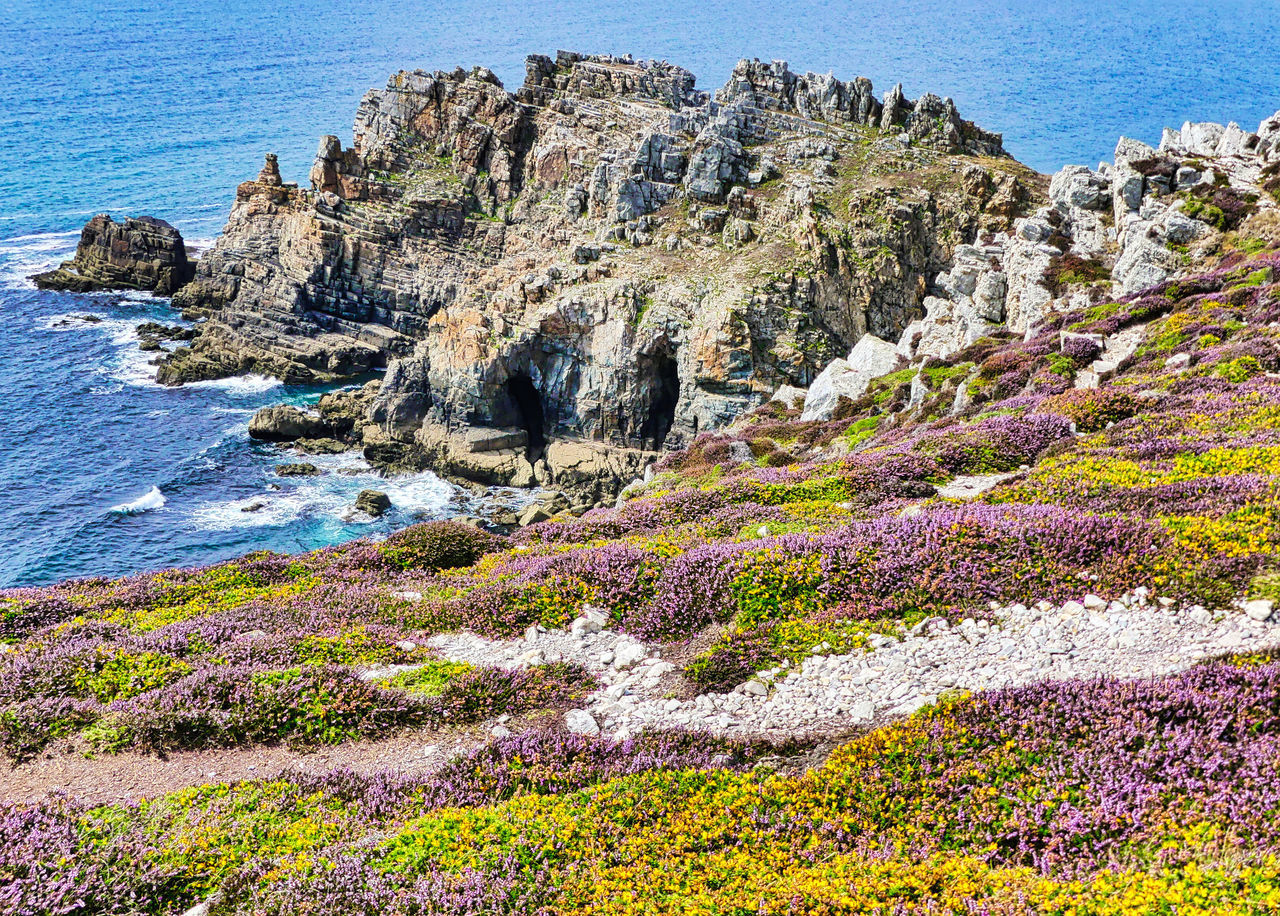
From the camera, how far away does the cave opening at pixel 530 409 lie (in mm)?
79375

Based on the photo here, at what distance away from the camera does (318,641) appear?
15109 mm

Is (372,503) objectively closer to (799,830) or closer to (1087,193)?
(1087,193)

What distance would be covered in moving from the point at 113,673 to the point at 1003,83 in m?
217

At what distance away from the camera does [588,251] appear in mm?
81062

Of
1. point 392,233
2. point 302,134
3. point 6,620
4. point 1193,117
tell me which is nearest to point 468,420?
point 392,233

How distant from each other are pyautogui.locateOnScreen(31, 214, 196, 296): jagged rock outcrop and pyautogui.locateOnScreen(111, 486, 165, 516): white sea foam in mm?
57363

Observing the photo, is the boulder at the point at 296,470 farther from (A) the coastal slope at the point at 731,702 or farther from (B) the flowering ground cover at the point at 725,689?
(A) the coastal slope at the point at 731,702

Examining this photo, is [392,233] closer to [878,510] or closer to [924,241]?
[924,241]

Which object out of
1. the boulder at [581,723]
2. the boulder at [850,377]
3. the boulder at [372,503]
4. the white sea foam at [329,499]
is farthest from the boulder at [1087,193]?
the boulder at [581,723]

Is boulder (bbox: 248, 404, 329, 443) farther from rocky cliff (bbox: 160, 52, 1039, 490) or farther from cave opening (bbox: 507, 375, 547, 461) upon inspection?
cave opening (bbox: 507, 375, 547, 461)

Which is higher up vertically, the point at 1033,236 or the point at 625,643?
the point at 1033,236

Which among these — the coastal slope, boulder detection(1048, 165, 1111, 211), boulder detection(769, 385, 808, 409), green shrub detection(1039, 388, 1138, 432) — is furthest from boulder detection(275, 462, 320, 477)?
green shrub detection(1039, 388, 1138, 432)

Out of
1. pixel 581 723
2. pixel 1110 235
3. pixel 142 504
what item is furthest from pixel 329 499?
pixel 581 723

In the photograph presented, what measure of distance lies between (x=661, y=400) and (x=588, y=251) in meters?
16.9
